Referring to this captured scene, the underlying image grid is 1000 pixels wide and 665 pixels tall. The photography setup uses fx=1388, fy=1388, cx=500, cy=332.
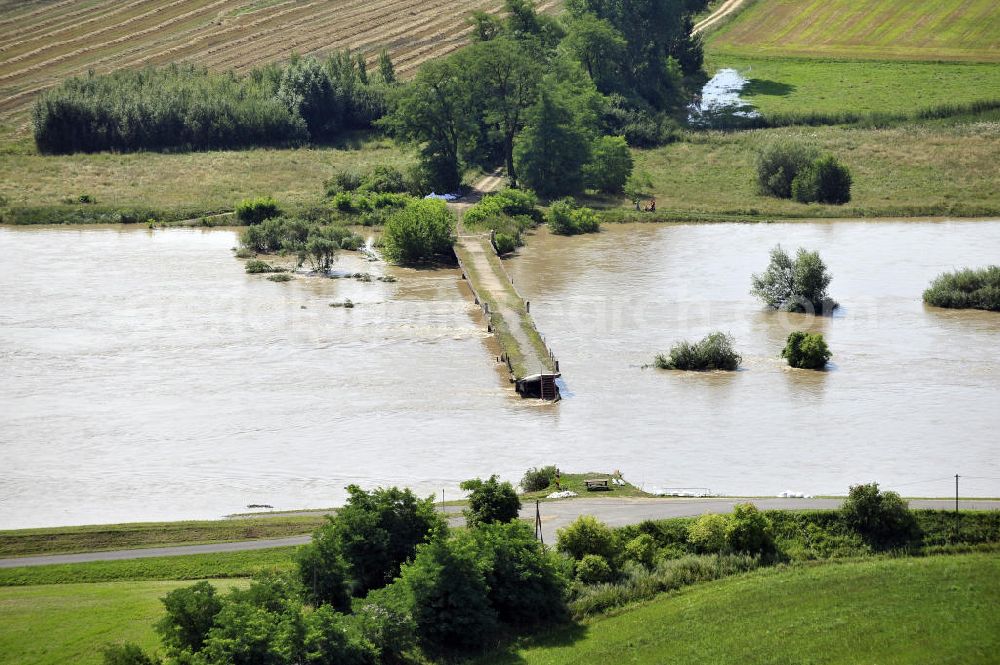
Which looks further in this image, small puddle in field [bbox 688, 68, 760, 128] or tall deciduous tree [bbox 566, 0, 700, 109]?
tall deciduous tree [bbox 566, 0, 700, 109]

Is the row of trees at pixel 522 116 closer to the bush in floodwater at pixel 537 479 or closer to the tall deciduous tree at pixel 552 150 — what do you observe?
the tall deciduous tree at pixel 552 150

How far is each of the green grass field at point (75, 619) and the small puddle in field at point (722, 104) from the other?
8120 cm

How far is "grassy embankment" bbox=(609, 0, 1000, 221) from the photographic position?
87.4m

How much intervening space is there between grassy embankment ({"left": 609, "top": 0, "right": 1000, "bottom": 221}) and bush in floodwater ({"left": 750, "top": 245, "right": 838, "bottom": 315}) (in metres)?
20.3

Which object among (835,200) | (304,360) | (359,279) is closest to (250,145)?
(359,279)

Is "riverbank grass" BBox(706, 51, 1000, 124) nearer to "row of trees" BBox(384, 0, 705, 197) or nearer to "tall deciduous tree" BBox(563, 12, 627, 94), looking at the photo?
"tall deciduous tree" BBox(563, 12, 627, 94)

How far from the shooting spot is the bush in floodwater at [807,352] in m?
54.2

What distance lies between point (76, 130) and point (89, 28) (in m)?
27.0

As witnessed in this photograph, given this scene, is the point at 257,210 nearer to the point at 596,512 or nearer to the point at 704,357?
the point at 704,357

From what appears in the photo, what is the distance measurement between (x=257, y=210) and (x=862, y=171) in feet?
131

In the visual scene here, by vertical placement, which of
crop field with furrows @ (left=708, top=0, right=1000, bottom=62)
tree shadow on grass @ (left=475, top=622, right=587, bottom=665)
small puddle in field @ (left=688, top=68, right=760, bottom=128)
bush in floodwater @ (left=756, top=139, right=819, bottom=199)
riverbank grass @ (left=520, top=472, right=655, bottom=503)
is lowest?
tree shadow on grass @ (left=475, top=622, right=587, bottom=665)

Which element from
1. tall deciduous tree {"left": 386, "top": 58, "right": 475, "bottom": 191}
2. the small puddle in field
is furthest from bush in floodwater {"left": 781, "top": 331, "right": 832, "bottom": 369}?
the small puddle in field

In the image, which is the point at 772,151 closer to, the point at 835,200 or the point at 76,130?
the point at 835,200

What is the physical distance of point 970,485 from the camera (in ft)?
134
